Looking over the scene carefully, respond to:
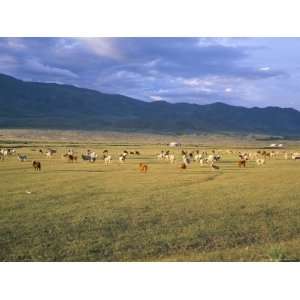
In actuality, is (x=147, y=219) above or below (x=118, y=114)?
below

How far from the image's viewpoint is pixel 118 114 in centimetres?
16575

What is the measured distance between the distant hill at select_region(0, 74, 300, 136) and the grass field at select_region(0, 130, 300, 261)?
322 feet

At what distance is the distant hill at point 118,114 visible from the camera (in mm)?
134975

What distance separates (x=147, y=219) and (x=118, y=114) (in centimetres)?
15045

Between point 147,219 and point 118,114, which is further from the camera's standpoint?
point 118,114

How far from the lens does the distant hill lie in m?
135

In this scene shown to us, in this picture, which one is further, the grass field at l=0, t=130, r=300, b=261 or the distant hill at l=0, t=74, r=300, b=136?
the distant hill at l=0, t=74, r=300, b=136

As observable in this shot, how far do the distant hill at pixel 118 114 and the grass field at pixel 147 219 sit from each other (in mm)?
98289

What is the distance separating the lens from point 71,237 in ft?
46.3

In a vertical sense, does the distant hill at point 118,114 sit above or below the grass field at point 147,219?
above

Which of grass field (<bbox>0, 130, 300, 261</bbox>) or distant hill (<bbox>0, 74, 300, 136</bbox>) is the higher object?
distant hill (<bbox>0, 74, 300, 136</bbox>)

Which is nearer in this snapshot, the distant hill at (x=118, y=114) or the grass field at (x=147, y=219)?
the grass field at (x=147, y=219)

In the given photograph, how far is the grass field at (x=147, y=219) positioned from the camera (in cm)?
1285
